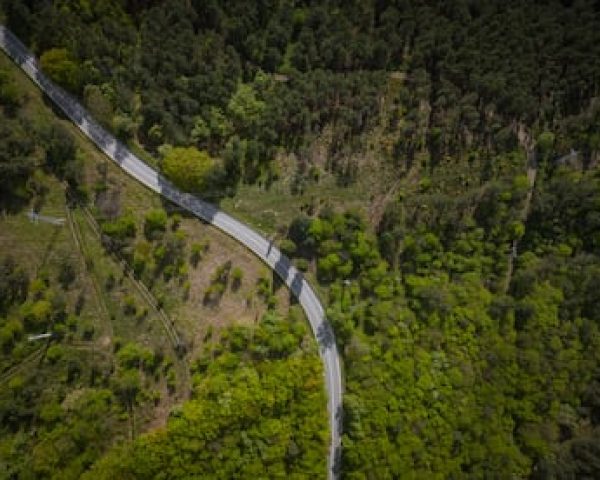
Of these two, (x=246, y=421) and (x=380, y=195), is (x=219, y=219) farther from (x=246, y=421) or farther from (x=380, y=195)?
(x=246, y=421)

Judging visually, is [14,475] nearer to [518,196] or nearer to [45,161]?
[45,161]

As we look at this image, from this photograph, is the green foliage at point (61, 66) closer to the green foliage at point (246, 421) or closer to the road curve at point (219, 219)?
the road curve at point (219, 219)

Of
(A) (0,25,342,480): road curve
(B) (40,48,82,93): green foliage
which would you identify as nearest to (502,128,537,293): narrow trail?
(A) (0,25,342,480): road curve

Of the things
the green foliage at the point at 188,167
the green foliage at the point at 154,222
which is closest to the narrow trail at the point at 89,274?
the green foliage at the point at 154,222

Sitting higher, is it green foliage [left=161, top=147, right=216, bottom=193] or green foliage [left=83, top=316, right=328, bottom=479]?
green foliage [left=161, top=147, right=216, bottom=193]

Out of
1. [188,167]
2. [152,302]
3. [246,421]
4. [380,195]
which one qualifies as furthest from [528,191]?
[152,302]

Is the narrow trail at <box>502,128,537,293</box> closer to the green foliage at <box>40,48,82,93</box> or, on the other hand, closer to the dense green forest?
the dense green forest

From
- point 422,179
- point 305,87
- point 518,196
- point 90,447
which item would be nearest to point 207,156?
point 305,87
